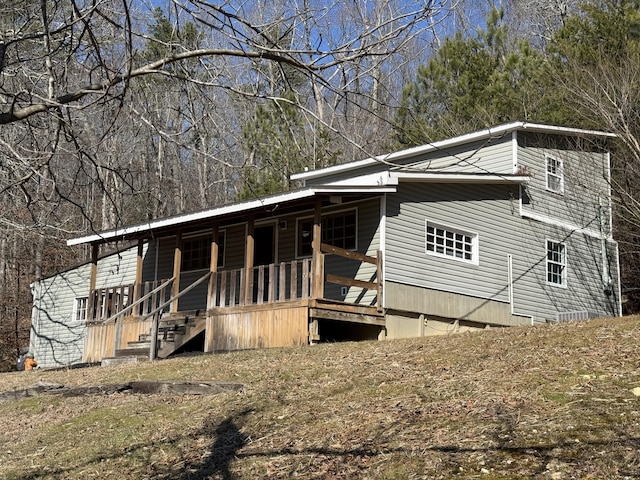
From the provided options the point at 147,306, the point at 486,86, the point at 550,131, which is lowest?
the point at 147,306

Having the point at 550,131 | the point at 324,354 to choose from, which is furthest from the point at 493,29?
the point at 324,354

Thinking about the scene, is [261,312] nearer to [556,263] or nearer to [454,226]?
[454,226]

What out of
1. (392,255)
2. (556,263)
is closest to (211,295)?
Answer: (392,255)

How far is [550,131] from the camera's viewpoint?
66.8 ft

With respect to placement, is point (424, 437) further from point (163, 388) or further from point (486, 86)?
point (486, 86)

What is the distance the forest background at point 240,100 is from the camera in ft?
17.9

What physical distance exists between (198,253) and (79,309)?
6154 mm

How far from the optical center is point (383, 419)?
8.12 metres

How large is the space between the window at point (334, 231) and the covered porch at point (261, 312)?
23 cm

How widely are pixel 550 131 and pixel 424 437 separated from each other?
1462 cm

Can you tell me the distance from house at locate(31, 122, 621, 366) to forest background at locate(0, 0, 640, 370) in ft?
3.15

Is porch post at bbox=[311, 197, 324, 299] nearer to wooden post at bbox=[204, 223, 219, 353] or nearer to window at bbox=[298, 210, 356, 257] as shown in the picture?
window at bbox=[298, 210, 356, 257]

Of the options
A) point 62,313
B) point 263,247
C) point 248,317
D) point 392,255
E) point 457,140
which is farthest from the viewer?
point 62,313

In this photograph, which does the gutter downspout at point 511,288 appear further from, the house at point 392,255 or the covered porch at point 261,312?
the covered porch at point 261,312
